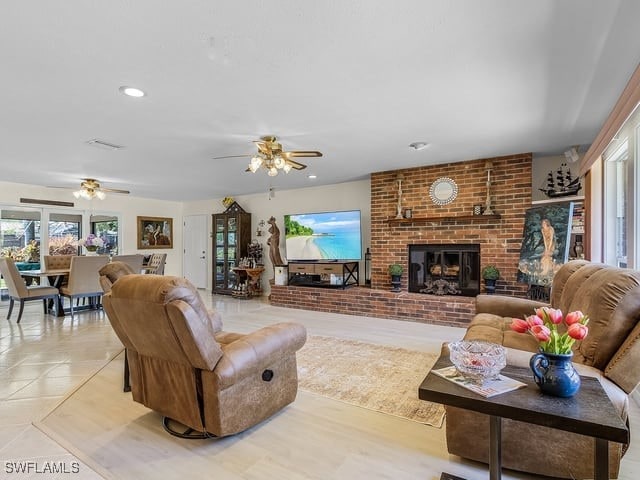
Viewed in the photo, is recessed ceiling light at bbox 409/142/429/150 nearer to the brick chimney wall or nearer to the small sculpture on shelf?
the brick chimney wall

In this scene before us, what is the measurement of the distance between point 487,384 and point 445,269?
3913 mm

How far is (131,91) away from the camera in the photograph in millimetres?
2498

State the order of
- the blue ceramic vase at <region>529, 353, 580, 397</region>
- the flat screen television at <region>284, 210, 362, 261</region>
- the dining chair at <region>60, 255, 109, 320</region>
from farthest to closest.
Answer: the flat screen television at <region>284, 210, 362, 261</region>
the dining chair at <region>60, 255, 109, 320</region>
the blue ceramic vase at <region>529, 353, 580, 397</region>

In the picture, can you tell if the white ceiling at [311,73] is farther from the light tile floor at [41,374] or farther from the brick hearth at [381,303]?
the light tile floor at [41,374]

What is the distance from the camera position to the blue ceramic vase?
1.26 m

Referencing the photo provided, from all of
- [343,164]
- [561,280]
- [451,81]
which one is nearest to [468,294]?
[561,280]

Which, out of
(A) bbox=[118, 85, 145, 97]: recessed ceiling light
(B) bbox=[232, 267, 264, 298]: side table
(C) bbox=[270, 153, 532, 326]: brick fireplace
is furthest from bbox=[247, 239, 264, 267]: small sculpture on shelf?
(A) bbox=[118, 85, 145, 97]: recessed ceiling light

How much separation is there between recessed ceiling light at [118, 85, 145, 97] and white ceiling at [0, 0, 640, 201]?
0.24 feet

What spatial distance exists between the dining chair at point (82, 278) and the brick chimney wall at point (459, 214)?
4.39 meters

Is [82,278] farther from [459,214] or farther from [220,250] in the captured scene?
[459,214]

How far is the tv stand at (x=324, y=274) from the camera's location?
19.0ft

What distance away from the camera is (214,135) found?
348 centimetres

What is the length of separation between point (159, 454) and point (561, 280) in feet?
10.3

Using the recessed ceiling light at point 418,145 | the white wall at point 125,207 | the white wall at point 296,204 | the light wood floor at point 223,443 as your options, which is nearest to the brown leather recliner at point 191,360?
the light wood floor at point 223,443
